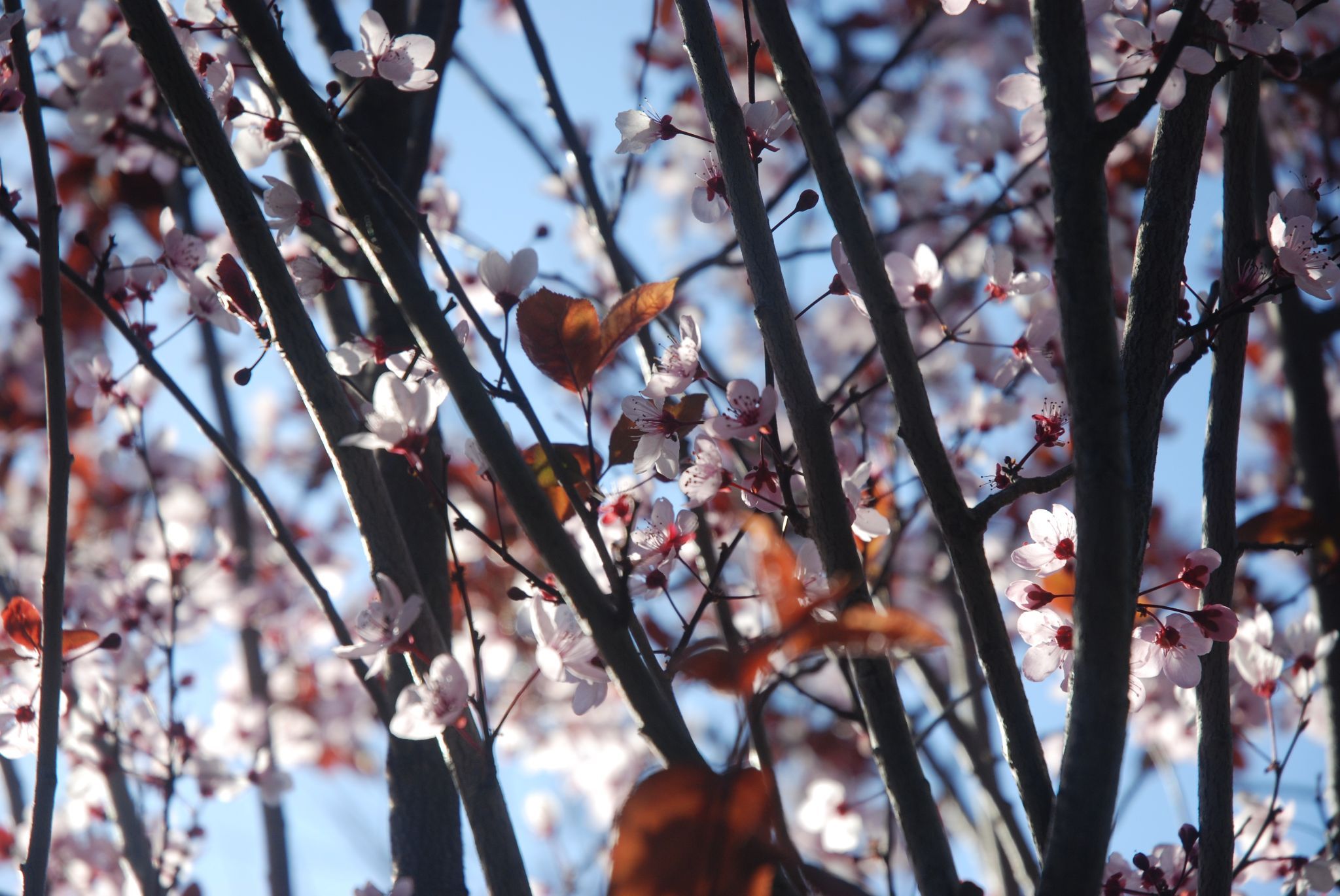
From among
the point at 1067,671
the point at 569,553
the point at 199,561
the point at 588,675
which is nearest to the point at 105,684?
the point at 199,561

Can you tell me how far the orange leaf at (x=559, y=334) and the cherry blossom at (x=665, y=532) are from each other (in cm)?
15

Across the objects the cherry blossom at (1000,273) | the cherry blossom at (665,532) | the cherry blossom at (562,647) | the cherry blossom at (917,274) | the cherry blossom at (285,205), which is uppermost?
the cherry blossom at (1000,273)

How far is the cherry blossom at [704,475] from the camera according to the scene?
2.84 ft

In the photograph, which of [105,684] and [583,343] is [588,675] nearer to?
[583,343]

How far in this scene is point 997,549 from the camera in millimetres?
2277

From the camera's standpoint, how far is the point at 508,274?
903 mm

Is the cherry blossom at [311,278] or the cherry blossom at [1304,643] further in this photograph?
the cherry blossom at [1304,643]

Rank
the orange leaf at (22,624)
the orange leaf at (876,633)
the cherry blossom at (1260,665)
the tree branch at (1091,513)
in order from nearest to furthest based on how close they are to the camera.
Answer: the orange leaf at (876,633)
the tree branch at (1091,513)
the orange leaf at (22,624)
the cherry blossom at (1260,665)

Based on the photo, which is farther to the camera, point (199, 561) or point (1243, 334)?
point (199, 561)

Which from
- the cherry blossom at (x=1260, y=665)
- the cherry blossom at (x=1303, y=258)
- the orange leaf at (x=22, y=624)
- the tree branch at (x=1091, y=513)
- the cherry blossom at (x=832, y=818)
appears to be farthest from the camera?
the cherry blossom at (x=832, y=818)

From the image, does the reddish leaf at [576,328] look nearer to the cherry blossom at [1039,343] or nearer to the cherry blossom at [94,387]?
the cherry blossom at [1039,343]

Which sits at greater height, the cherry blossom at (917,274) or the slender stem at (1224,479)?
the cherry blossom at (917,274)

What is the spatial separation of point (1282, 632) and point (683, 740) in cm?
109

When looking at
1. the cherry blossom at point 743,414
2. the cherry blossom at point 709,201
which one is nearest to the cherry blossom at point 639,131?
the cherry blossom at point 709,201
